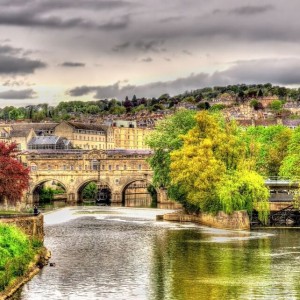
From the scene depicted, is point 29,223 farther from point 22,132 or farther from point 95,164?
point 22,132

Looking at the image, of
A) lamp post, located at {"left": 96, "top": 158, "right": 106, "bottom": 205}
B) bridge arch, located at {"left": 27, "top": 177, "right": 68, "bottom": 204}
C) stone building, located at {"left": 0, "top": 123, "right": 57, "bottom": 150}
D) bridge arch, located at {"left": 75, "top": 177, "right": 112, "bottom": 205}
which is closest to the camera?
bridge arch, located at {"left": 27, "top": 177, "right": 68, "bottom": 204}

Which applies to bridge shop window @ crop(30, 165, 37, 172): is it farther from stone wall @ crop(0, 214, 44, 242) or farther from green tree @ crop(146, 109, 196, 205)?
stone wall @ crop(0, 214, 44, 242)

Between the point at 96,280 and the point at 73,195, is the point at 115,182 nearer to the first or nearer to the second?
the point at 73,195

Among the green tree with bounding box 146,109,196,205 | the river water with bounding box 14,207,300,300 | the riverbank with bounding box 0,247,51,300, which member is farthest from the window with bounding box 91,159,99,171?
the riverbank with bounding box 0,247,51,300

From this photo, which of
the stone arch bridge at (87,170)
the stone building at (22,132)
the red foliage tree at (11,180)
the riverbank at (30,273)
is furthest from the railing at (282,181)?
the stone building at (22,132)

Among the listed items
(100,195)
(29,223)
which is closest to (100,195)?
(100,195)

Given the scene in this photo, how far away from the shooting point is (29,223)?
2403 inches

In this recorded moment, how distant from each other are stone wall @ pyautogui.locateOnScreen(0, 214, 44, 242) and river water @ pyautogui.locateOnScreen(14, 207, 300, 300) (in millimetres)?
2137

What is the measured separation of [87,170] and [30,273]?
78901 mm

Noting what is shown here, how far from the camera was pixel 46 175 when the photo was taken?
Answer: 129750 mm

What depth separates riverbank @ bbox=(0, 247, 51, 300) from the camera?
148 ft

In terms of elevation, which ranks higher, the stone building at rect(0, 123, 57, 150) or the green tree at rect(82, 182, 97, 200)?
the stone building at rect(0, 123, 57, 150)

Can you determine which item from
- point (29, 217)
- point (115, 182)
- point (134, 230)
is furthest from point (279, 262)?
point (115, 182)

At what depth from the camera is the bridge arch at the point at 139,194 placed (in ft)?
411
